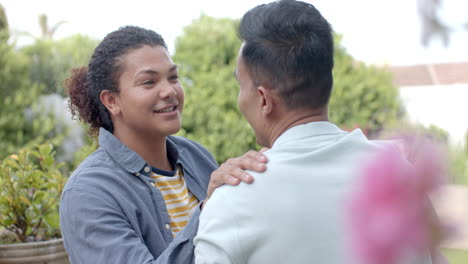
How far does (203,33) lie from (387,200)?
6730 millimetres

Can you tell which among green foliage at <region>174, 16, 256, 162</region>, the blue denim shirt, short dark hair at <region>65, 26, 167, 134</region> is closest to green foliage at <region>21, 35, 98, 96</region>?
green foliage at <region>174, 16, 256, 162</region>

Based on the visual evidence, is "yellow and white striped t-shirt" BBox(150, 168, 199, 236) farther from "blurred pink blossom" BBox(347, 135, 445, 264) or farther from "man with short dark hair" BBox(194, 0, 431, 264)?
"blurred pink blossom" BBox(347, 135, 445, 264)

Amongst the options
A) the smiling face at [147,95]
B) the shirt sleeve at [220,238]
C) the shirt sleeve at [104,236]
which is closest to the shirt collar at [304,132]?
the shirt sleeve at [220,238]

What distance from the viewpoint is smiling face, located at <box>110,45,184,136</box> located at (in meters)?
1.98

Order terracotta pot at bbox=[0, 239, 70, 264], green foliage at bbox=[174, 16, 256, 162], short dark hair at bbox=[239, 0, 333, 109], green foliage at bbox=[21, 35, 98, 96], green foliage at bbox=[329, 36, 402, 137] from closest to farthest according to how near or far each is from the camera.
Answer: short dark hair at bbox=[239, 0, 333, 109] < terracotta pot at bbox=[0, 239, 70, 264] < green foliage at bbox=[174, 16, 256, 162] < green foliage at bbox=[329, 36, 402, 137] < green foliage at bbox=[21, 35, 98, 96]

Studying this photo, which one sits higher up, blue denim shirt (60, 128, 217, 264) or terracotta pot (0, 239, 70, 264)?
blue denim shirt (60, 128, 217, 264)

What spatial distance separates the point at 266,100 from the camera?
1220 millimetres

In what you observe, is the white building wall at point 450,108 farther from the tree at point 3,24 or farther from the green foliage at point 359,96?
the tree at point 3,24

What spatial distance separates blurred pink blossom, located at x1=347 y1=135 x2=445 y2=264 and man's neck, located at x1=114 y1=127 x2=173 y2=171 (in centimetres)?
183

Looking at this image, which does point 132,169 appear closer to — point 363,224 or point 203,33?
point 363,224

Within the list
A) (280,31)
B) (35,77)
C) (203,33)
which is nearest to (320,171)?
(280,31)

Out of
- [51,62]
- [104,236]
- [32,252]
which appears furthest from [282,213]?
[51,62]

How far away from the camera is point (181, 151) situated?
2293 millimetres

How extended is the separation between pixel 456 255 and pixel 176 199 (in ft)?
5.87
